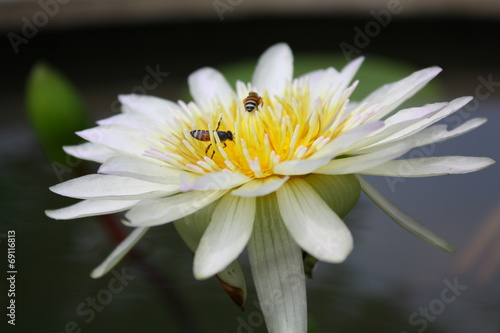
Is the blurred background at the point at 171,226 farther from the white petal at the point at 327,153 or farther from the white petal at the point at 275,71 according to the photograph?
Result: the white petal at the point at 275,71

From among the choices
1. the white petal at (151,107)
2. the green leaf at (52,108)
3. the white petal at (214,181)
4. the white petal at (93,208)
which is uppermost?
the green leaf at (52,108)

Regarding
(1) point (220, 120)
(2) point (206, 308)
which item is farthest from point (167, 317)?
(1) point (220, 120)

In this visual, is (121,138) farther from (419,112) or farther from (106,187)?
(419,112)

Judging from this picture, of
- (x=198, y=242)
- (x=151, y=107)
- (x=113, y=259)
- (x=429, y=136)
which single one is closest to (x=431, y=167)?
(x=429, y=136)

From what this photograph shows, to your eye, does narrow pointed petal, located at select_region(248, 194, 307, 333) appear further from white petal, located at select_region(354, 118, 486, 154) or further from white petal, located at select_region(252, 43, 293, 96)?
white petal, located at select_region(252, 43, 293, 96)

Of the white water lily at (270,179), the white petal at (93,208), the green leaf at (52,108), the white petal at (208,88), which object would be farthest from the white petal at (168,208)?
the green leaf at (52,108)

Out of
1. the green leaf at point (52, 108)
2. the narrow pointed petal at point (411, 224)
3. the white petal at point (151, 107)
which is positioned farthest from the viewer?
the green leaf at point (52, 108)
